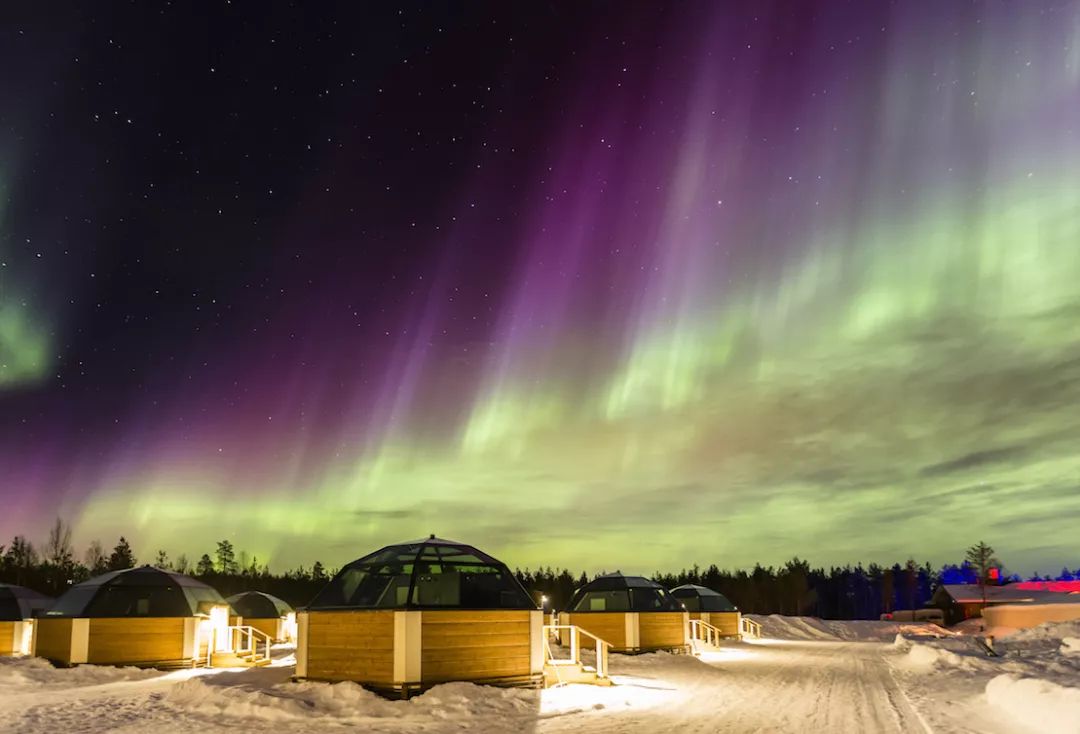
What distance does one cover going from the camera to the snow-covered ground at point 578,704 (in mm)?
14750

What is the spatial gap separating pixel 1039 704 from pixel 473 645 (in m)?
11.3

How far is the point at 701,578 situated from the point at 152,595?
9794cm

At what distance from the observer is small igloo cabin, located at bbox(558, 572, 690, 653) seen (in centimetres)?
3262

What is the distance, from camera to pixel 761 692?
20750 millimetres

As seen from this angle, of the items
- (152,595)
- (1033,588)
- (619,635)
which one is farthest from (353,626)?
(1033,588)

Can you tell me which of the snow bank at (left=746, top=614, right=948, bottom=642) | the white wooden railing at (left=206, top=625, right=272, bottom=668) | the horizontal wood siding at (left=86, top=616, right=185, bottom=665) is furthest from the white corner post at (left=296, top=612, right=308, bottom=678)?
the snow bank at (left=746, top=614, right=948, bottom=642)

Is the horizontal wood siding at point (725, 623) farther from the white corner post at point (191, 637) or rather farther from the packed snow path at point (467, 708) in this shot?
the white corner post at point (191, 637)

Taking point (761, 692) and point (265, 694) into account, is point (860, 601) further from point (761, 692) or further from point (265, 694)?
point (265, 694)

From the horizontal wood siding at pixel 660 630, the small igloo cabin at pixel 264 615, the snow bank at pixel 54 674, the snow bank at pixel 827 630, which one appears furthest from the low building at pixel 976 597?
the snow bank at pixel 54 674

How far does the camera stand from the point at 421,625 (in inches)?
720

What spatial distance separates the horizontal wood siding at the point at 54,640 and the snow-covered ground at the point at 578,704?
2.89 ft

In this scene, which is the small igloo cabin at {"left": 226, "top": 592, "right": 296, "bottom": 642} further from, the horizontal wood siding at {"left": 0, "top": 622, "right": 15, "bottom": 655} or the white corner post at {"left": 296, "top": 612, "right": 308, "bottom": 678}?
the white corner post at {"left": 296, "top": 612, "right": 308, "bottom": 678}

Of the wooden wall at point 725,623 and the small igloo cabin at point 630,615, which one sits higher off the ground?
the small igloo cabin at point 630,615

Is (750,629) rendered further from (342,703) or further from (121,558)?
(121,558)
